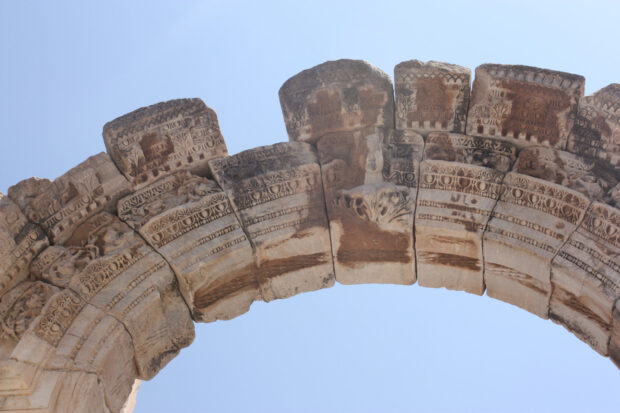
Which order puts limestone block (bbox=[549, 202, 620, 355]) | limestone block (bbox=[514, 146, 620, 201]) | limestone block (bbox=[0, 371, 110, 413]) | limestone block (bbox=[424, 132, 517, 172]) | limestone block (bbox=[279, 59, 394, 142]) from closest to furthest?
limestone block (bbox=[0, 371, 110, 413]), limestone block (bbox=[549, 202, 620, 355]), limestone block (bbox=[514, 146, 620, 201]), limestone block (bbox=[424, 132, 517, 172]), limestone block (bbox=[279, 59, 394, 142])

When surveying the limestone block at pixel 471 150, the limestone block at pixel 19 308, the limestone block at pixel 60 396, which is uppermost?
the limestone block at pixel 471 150

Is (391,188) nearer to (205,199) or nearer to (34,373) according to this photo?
(205,199)

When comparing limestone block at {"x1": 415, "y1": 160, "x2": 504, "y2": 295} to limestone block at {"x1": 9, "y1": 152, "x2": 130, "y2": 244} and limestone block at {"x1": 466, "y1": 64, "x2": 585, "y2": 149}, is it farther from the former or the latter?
limestone block at {"x1": 9, "y1": 152, "x2": 130, "y2": 244}

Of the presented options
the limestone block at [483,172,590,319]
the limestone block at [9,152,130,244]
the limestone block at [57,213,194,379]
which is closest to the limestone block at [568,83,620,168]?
the limestone block at [483,172,590,319]

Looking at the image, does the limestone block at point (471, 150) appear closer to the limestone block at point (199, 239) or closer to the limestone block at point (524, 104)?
the limestone block at point (524, 104)

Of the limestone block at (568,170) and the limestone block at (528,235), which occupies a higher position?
the limestone block at (568,170)

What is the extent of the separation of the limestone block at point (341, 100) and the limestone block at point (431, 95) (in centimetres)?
15

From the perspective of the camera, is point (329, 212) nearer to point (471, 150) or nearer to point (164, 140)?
point (471, 150)

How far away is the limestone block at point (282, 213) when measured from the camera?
22.5 ft

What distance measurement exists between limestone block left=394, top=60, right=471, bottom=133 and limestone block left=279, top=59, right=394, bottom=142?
0.15 m

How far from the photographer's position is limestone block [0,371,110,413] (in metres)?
5.56

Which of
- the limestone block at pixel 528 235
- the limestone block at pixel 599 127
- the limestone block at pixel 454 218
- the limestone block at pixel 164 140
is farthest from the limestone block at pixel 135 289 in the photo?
the limestone block at pixel 599 127

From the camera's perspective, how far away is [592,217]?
6.24m

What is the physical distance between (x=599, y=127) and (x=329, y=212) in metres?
2.48
